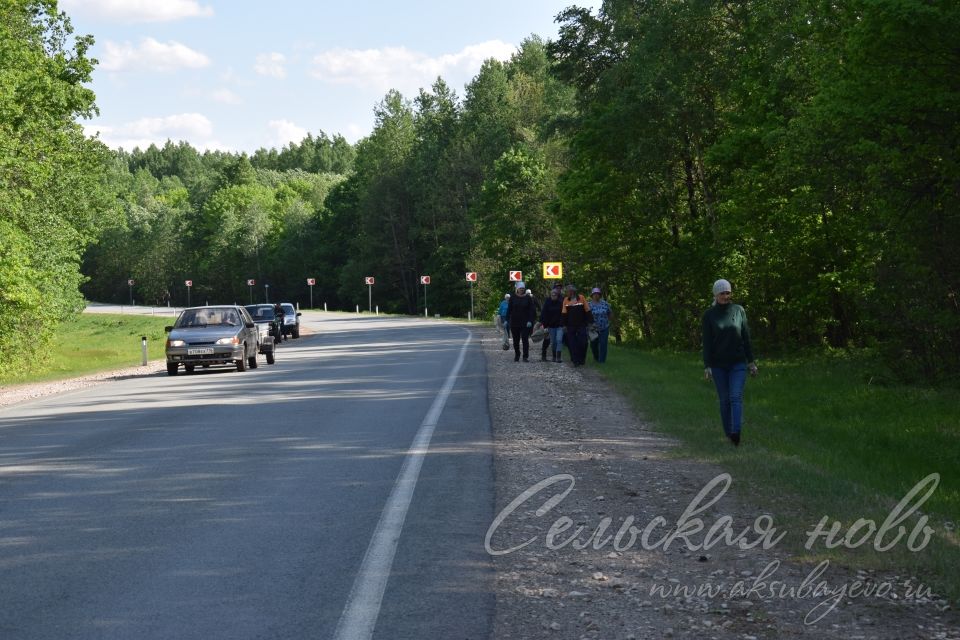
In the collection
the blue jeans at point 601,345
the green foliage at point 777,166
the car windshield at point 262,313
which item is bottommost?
the blue jeans at point 601,345

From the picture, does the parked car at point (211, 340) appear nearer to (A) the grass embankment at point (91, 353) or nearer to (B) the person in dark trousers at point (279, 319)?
(A) the grass embankment at point (91, 353)

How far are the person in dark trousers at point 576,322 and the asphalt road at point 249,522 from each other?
763 centimetres

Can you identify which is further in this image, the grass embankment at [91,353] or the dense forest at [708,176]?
the grass embankment at [91,353]

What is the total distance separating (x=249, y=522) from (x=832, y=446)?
767 cm

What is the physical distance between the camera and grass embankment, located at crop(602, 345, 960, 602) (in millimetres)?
7108

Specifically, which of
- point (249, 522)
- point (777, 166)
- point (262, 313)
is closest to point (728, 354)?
point (249, 522)

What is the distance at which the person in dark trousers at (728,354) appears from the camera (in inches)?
457

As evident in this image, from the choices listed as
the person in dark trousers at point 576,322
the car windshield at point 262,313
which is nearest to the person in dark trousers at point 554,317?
the person in dark trousers at point 576,322

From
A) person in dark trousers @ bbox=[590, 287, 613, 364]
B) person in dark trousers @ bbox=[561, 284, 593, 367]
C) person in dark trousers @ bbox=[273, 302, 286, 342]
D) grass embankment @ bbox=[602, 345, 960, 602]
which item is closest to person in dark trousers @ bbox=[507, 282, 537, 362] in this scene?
person in dark trousers @ bbox=[561, 284, 593, 367]

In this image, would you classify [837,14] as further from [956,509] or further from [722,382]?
[956,509]

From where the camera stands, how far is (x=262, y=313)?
142 feet

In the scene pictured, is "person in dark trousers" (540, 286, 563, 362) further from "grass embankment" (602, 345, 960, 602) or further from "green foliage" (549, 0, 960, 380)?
"green foliage" (549, 0, 960, 380)

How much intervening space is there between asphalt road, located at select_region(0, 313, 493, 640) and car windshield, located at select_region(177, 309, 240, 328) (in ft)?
34.6

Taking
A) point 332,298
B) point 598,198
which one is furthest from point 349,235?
point 598,198
